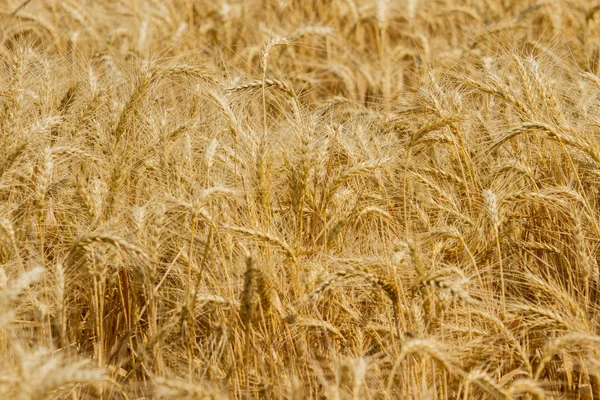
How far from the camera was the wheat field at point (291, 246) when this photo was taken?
1997 mm

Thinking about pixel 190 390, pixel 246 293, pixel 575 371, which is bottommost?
pixel 575 371

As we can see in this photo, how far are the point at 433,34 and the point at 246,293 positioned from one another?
368 cm

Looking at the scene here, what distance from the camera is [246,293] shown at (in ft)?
6.25

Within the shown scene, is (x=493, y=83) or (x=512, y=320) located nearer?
(x=512, y=320)

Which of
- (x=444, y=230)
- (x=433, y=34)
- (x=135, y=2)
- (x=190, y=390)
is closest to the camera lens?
(x=190, y=390)

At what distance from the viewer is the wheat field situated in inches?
78.6

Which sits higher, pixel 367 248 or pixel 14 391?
pixel 367 248

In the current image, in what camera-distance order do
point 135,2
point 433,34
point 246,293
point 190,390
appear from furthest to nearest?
point 433,34 → point 135,2 → point 246,293 → point 190,390

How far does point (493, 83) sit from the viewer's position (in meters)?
2.58

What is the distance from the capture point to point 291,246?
2.24m

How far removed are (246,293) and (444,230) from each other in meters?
0.70

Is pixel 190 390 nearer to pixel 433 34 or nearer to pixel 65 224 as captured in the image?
pixel 65 224

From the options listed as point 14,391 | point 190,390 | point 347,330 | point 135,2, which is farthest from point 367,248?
point 135,2

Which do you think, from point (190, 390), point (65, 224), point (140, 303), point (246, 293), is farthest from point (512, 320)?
point (65, 224)
